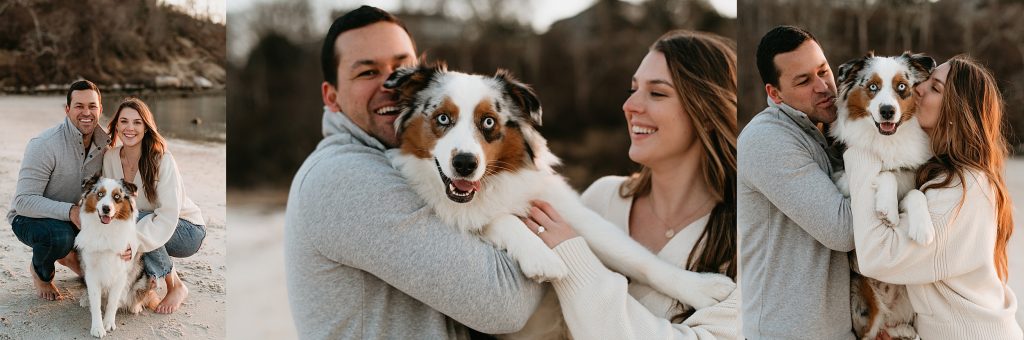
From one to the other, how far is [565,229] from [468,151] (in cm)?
51

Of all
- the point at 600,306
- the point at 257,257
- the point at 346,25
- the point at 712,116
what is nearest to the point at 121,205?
the point at 346,25

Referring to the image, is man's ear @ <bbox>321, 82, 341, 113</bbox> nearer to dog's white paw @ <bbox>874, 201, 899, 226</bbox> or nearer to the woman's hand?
the woman's hand

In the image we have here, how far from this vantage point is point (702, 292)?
2684 mm

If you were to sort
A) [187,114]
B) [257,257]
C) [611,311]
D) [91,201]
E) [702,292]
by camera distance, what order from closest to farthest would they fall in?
[611,311], [702,292], [91,201], [187,114], [257,257]

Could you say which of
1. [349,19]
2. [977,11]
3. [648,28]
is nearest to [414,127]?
[349,19]

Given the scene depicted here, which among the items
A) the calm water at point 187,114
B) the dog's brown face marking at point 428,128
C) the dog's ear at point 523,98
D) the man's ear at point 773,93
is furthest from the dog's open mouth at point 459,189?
the calm water at point 187,114

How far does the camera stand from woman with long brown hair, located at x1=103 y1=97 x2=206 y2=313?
288cm

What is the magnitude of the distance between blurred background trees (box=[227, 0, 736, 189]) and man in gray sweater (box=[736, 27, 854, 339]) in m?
3.65

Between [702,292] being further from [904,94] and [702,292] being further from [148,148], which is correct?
[148,148]

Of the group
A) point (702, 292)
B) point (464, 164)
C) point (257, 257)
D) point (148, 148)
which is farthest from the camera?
point (257, 257)

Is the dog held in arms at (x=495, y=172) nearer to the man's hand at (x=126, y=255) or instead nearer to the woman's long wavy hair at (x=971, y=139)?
the woman's long wavy hair at (x=971, y=139)

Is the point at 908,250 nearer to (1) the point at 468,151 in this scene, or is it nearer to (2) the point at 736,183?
(2) the point at 736,183

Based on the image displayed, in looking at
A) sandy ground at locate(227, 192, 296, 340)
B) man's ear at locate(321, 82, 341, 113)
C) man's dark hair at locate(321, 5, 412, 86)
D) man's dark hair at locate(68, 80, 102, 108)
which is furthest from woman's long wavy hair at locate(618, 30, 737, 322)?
sandy ground at locate(227, 192, 296, 340)

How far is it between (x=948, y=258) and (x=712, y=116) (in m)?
0.92
